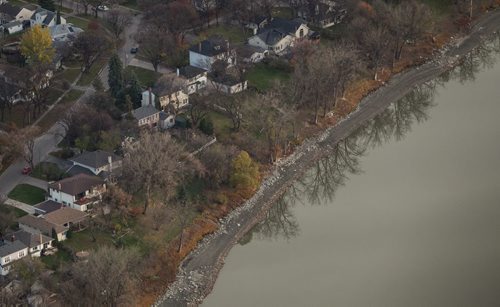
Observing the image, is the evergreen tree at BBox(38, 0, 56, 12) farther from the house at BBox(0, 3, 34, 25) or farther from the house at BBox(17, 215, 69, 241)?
the house at BBox(17, 215, 69, 241)

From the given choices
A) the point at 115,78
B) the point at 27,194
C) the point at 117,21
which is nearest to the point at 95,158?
the point at 27,194

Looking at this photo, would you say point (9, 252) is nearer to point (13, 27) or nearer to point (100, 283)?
point (100, 283)

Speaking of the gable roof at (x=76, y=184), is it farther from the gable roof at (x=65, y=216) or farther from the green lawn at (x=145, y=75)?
the green lawn at (x=145, y=75)

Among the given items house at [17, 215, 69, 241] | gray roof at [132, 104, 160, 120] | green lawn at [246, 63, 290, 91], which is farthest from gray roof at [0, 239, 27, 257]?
green lawn at [246, 63, 290, 91]

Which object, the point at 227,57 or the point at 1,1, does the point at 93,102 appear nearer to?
the point at 227,57

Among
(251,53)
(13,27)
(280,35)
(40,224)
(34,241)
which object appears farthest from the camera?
(13,27)

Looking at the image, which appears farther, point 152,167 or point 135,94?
point 135,94

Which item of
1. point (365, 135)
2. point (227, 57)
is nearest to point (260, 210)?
point (365, 135)
